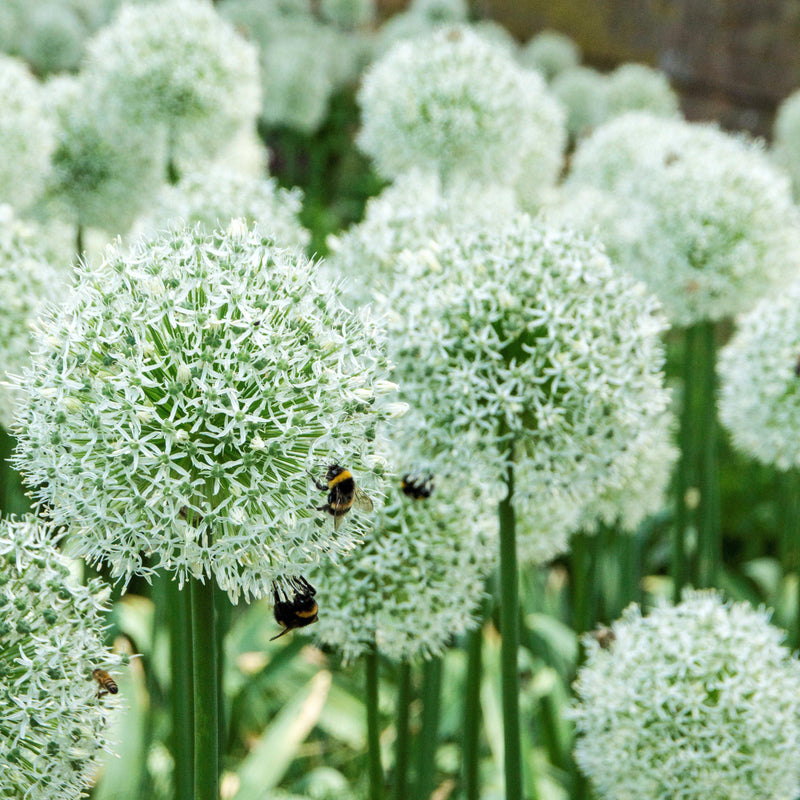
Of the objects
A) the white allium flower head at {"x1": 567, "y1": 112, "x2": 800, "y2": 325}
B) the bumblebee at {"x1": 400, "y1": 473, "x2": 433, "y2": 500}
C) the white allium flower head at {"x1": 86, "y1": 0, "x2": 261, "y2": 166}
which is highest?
the white allium flower head at {"x1": 86, "y1": 0, "x2": 261, "y2": 166}

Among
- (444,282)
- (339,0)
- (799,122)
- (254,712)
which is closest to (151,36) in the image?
(444,282)

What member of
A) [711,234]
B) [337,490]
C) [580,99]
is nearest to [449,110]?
[711,234]

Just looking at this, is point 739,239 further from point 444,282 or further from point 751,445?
point 444,282

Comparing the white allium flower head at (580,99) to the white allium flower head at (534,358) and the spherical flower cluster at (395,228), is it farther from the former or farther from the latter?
the white allium flower head at (534,358)

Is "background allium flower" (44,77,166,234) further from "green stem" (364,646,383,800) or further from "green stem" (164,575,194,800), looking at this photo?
"green stem" (364,646,383,800)

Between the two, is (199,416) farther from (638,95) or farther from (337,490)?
(638,95)

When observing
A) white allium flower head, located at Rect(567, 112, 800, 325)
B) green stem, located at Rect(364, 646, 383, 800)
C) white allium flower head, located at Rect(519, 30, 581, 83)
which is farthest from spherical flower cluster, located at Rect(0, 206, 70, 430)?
white allium flower head, located at Rect(519, 30, 581, 83)

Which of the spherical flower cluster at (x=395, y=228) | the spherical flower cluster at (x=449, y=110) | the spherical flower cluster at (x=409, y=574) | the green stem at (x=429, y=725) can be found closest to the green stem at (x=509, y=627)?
the spherical flower cluster at (x=409, y=574)
